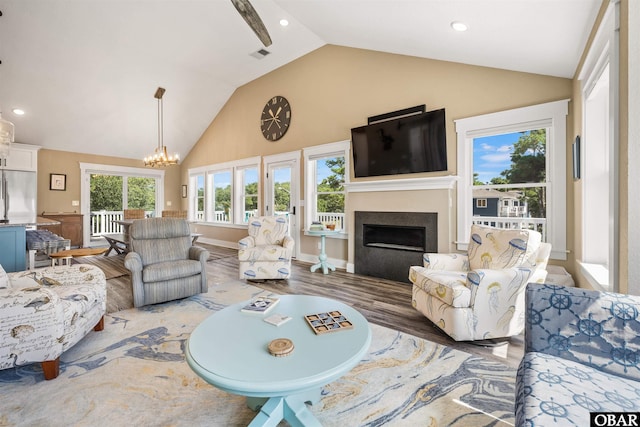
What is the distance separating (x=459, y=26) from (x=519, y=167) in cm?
173

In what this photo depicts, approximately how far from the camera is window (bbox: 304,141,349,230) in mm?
4980

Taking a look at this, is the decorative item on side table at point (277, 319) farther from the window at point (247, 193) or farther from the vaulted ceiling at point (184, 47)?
the window at point (247, 193)

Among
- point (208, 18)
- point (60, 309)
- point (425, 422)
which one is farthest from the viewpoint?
point (208, 18)

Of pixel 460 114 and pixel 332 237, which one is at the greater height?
pixel 460 114

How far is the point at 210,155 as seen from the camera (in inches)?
301

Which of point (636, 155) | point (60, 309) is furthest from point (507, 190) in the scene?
point (60, 309)

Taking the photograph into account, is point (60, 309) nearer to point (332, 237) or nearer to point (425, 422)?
point (425, 422)

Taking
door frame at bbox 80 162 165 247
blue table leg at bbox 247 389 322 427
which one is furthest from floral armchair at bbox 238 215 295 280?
door frame at bbox 80 162 165 247

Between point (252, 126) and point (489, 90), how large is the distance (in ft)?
15.4

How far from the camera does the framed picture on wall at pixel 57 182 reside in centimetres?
667

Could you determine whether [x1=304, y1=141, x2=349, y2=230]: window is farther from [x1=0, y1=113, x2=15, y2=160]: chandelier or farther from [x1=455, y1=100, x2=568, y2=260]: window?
[x1=0, y1=113, x2=15, y2=160]: chandelier

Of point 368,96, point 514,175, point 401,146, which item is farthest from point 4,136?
point 514,175

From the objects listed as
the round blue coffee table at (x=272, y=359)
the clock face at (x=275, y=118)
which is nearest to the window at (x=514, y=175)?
the round blue coffee table at (x=272, y=359)

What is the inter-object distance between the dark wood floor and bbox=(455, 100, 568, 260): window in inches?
47.0
